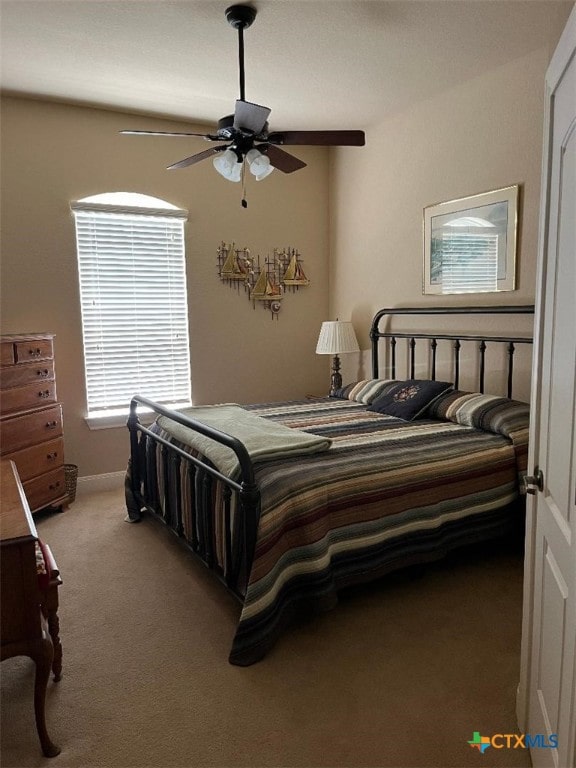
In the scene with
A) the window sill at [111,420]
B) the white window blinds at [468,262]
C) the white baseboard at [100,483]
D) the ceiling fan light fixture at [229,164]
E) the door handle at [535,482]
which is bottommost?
the white baseboard at [100,483]

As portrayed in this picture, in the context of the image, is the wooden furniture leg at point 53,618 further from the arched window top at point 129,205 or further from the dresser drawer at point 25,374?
the arched window top at point 129,205

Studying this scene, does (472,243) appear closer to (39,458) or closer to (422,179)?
(422,179)

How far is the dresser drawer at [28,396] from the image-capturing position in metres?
3.35

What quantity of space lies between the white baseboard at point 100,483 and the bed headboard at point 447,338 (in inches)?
87.5

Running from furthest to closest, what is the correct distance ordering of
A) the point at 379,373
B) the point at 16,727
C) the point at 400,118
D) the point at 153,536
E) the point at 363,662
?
the point at 379,373, the point at 400,118, the point at 153,536, the point at 363,662, the point at 16,727

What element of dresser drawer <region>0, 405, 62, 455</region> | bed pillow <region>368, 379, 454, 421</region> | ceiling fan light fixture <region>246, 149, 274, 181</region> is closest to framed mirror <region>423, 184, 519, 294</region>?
bed pillow <region>368, 379, 454, 421</region>

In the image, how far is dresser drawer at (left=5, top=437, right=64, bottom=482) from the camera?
344 cm

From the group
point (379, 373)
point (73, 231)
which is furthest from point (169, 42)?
point (379, 373)

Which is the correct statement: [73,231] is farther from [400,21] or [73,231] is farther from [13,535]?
[13,535]

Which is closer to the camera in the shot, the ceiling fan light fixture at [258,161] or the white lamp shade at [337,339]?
the ceiling fan light fixture at [258,161]

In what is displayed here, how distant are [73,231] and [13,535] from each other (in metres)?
2.95

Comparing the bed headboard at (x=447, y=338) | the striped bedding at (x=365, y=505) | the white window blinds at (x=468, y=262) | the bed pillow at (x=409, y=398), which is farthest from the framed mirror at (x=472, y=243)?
the striped bedding at (x=365, y=505)

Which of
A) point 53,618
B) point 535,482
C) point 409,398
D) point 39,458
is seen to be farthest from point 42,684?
point 409,398

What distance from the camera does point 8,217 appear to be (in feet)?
12.3
